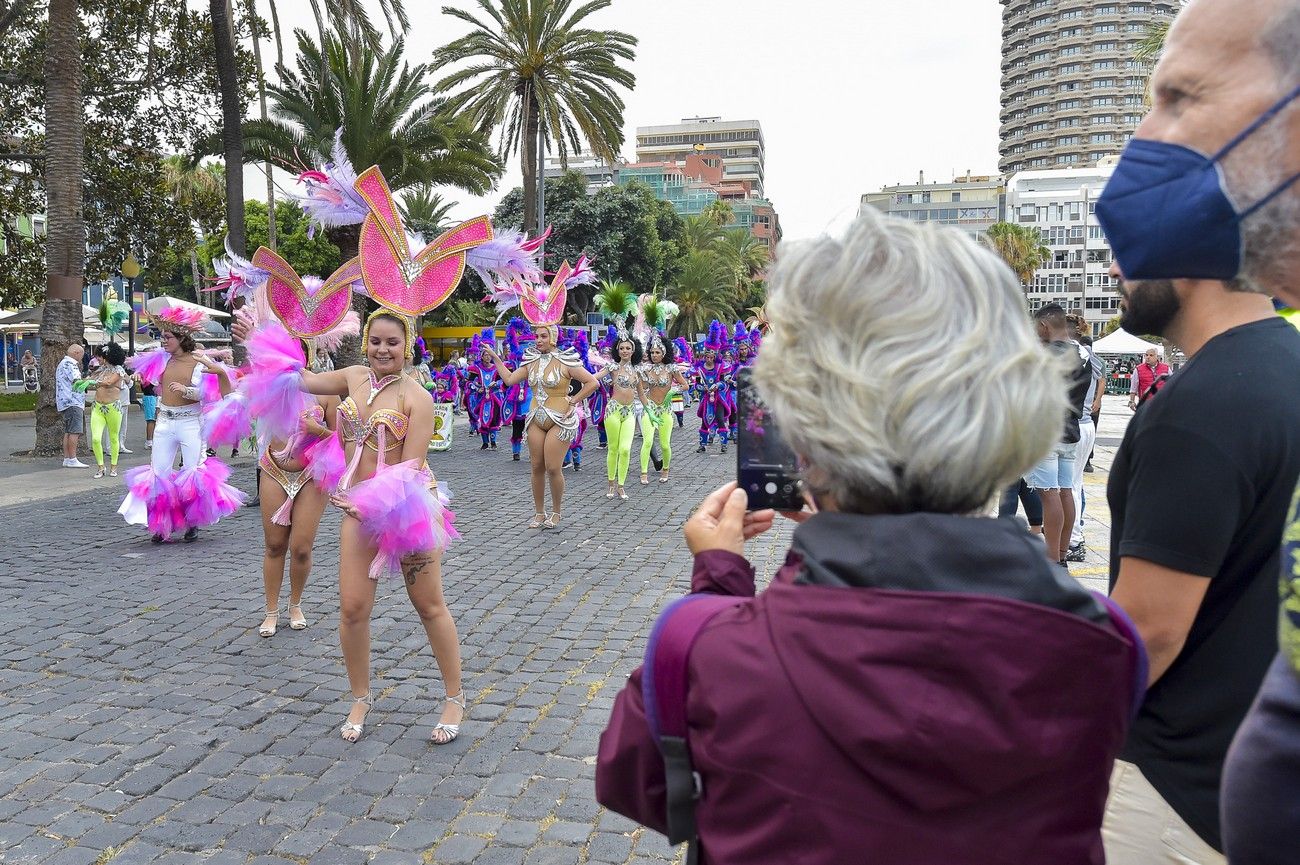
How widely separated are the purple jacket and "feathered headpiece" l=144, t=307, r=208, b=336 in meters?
8.17

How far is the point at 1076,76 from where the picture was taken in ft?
383

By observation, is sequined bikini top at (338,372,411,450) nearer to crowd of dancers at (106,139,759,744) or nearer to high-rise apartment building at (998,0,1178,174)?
crowd of dancers at (106,139,759,744)

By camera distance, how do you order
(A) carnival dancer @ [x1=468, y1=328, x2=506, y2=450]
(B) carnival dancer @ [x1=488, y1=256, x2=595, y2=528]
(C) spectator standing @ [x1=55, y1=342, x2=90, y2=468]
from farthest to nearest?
(A) carnival dancer @ [x1=468, y1=328, x2=506, y2=450], (C) spectator standing @ [x1=55, y1=342, x2=90, y2=468], (B) carnival dancer @ [x1=488, y1=256, x2=595, y2=528]

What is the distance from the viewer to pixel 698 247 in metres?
58.4

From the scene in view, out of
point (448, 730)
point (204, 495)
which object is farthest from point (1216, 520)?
point (204, 495)

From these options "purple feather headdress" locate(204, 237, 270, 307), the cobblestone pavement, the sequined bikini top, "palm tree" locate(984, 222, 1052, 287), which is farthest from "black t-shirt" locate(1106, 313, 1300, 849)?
"palm tree" locate(984, 222, 1052, 287)

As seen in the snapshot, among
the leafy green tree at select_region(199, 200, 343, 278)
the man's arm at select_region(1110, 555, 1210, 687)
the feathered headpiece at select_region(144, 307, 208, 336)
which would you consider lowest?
the man's arm at select_region(1110, 555, 1210, 687)

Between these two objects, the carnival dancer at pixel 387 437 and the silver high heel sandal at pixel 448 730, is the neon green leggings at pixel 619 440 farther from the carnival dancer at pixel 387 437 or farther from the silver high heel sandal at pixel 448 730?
the silver high heel sandal at pixel 448 730

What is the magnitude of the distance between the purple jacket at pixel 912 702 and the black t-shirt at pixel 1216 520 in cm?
51

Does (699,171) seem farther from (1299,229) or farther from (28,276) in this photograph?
(1299,229)

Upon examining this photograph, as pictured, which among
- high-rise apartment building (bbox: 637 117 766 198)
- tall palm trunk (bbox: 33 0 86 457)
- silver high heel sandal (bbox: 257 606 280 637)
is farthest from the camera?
high-rise apartment building (bbox: 637 117 766 198)

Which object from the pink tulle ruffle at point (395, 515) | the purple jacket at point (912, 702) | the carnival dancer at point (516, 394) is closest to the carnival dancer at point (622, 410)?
the carnival dancer at point (516, 394)

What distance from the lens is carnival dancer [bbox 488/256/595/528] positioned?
9633mm

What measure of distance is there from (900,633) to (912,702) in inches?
3.1
